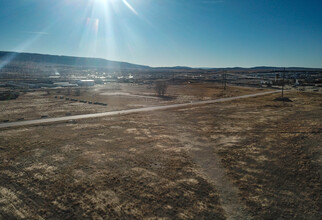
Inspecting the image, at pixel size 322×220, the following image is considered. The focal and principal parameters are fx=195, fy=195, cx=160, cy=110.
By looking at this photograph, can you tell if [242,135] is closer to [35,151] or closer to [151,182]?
[151,182]

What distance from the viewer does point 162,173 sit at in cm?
1348

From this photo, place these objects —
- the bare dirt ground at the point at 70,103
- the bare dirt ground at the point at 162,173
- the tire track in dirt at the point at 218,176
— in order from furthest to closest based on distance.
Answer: the bare dirt ground at the point at 70,103, the bare dirt ground at the point at 162,173, the tire track in dirt at the point at 218,176

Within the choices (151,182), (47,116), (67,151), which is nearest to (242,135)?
(151,182)

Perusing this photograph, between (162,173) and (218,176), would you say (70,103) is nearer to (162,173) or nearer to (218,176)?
(162,173)

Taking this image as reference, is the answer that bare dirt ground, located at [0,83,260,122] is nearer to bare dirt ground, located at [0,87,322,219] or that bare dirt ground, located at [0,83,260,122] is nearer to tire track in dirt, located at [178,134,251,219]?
bare dirt ground, located at [0,87,322,219]

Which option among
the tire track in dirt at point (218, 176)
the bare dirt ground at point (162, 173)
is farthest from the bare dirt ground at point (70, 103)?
the tire track in dirt at point (218, 176)

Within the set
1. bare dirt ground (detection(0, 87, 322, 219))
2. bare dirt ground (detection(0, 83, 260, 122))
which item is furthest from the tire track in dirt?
bare dirt ground (detection(0, 83, 260, 122))

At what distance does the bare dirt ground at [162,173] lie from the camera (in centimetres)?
995

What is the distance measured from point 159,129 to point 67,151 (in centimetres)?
1082

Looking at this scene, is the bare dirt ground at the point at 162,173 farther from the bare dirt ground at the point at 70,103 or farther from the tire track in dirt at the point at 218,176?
the bare dirt ground at the point at 70,103

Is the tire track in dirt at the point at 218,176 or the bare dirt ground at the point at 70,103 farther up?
the bare dirt ground at the point at 70,103

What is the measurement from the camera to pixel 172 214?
378 inches

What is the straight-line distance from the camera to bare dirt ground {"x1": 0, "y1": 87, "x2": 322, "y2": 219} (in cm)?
995

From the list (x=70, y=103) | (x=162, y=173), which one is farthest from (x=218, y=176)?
(x=70, y=103)
